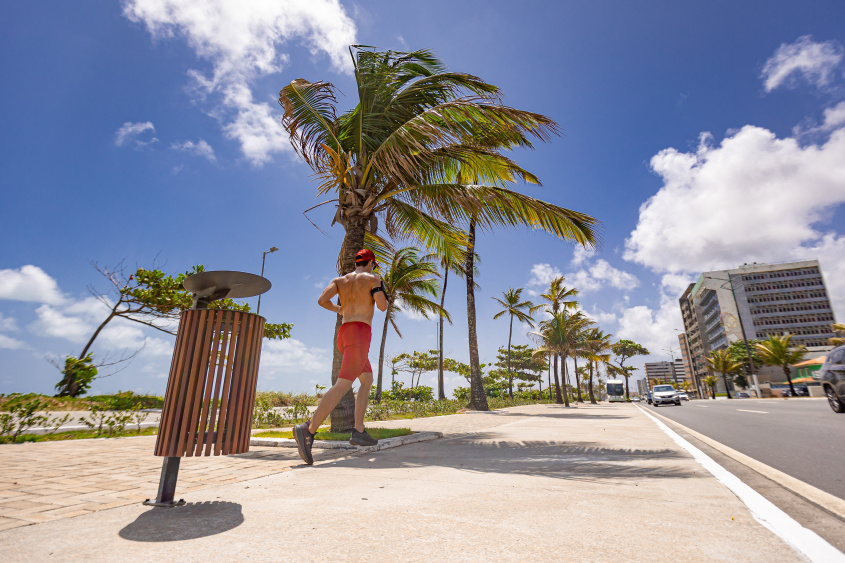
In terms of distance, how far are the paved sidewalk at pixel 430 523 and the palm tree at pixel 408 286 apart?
17241 millimetres

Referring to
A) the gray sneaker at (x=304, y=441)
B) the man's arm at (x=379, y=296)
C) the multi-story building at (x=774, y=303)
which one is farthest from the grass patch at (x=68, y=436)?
the multi-story building at (x=774, y=303)

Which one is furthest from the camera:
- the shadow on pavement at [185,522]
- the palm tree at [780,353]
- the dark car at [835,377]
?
the palm tree at [780,353]

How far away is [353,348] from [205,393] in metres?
1.78

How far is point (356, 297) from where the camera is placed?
416 centimetres

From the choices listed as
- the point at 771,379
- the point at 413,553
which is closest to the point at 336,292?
the point at 413,553

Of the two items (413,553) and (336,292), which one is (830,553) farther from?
(336,292)

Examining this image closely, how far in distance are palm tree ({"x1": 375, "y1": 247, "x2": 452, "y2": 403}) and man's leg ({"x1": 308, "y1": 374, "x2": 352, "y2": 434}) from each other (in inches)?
635

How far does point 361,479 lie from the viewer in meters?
3.13

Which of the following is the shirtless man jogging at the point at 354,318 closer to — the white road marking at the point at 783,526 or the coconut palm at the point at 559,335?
the white road marking at the point at 783,526

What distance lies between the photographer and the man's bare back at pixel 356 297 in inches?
163

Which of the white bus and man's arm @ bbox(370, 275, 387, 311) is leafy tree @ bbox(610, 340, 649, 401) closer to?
the white bus

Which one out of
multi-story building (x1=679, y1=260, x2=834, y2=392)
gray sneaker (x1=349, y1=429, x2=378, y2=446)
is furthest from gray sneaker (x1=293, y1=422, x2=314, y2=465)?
multi-story building (x1=679, y1=260, x2=834, y2=392)

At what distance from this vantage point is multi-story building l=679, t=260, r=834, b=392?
86.8 m

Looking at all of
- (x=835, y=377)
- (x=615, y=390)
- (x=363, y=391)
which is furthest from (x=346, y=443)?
(x=615, y=390)
